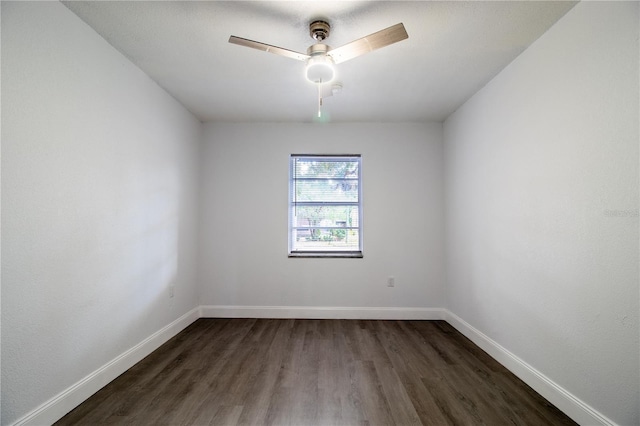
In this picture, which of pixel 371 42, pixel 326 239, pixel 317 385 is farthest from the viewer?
pixel 326 239

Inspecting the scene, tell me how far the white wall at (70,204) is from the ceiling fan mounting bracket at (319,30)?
1.51 m

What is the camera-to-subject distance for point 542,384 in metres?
1.97

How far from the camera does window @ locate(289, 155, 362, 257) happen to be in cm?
382

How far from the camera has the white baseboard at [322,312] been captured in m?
3.62

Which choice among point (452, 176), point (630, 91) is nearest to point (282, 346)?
point (452, 176)

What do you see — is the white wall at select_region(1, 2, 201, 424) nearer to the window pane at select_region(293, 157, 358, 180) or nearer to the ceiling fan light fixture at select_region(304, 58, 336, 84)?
the ceiling fan light fixture at select_region(304, 58, 336, 84)

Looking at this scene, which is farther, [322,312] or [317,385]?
[322,312]

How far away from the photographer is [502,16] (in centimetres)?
184

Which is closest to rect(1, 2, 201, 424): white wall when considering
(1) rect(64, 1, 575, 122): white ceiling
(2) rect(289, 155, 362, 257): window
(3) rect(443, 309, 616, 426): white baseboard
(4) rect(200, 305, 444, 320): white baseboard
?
(1) rect(64, 1, 575, 122): white ceiling

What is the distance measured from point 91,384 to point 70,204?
Answer: 48.0 inches

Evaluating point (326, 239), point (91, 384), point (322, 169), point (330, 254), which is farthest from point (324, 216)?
point (91, 384)

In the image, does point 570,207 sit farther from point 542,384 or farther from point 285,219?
point 285,219

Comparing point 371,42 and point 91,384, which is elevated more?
point 371,42

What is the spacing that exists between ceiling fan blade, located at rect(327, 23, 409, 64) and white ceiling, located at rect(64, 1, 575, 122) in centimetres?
23
